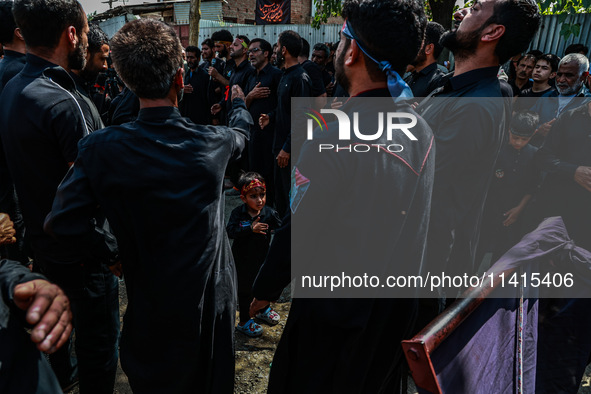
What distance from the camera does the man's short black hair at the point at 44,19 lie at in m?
2.11

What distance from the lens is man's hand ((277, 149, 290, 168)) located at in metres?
4.96

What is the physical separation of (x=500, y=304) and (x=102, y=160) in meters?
1.84

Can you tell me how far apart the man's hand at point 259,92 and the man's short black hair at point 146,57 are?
12.9 feet

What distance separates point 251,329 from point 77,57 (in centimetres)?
240

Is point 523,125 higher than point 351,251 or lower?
higher

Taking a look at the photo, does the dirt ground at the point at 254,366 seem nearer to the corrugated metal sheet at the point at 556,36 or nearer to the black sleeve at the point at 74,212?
the black sleeve at the point at 74,212

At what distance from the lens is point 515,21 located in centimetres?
226

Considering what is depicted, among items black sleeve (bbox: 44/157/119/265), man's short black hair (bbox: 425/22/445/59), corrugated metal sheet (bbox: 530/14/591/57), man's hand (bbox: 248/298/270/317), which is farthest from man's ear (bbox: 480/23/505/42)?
corrugated metal sheet (bbox: 530/14/591/57)

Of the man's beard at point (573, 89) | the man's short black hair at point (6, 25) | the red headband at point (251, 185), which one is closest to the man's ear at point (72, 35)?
the man's short black hair at point (6, 25)

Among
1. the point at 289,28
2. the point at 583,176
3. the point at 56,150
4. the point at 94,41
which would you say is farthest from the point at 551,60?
the point at 289,28

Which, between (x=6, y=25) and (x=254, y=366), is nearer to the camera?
(x=254, y=366)

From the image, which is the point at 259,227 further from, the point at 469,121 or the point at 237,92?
the point at 469,121

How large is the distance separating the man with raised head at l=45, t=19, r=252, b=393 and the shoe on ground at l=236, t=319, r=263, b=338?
1.38m

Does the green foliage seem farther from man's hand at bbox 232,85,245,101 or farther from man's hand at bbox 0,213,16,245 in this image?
man's hand at bbox 0,213,16,245
